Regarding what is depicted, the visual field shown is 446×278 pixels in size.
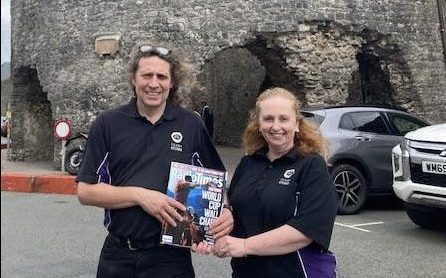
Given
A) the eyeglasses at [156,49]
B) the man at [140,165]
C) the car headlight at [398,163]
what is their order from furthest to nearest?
the car headlight at [398,163]
the eyeglasses at [156,49]
the man at [140,165]

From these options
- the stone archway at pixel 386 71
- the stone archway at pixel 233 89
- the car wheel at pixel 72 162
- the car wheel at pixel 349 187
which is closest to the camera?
the car wheel at pixel 349 187

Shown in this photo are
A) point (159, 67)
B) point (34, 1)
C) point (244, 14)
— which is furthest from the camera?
point (34, 1)

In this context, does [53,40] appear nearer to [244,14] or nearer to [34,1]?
[34,1]

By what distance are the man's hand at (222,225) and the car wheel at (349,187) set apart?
5869 mm

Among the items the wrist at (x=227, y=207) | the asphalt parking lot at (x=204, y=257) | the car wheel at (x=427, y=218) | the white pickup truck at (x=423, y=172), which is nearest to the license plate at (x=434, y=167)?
the white pickup truck at (x=423, y=172)

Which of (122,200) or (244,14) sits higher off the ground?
(244,14)

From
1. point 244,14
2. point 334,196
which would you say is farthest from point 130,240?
point 244,14

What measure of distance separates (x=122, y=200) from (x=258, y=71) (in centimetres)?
1695

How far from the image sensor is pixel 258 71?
1939cm

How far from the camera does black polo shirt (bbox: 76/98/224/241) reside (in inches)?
109

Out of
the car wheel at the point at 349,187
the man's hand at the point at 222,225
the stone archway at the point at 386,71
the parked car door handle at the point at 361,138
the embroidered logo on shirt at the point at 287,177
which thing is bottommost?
the car wheel at the point at 349,187

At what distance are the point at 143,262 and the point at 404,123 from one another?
24.2ft

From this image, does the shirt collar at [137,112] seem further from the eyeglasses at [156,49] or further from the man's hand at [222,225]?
the man's hand at [222,225]

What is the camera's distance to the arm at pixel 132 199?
2.63m
